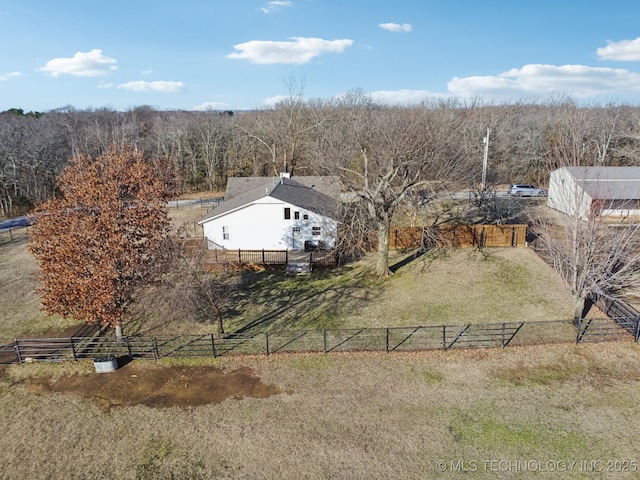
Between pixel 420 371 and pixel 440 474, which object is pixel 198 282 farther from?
pixel 440 474

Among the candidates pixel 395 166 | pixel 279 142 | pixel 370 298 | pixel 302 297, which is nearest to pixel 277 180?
pixel 395 166

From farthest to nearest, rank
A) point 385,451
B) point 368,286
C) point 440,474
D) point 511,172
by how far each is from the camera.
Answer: point 511,172 → point 368,286 → point 385,451 → point 440,474

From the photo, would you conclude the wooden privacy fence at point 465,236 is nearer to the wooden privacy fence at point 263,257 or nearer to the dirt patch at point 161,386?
the wooden privacy fence at point 263,257

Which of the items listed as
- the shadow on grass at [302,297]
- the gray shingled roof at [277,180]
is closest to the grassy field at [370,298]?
the shadow on grass at [302,297]

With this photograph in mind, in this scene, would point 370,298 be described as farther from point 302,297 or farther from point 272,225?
point 272,225

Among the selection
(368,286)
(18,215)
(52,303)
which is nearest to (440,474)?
(368,286)
